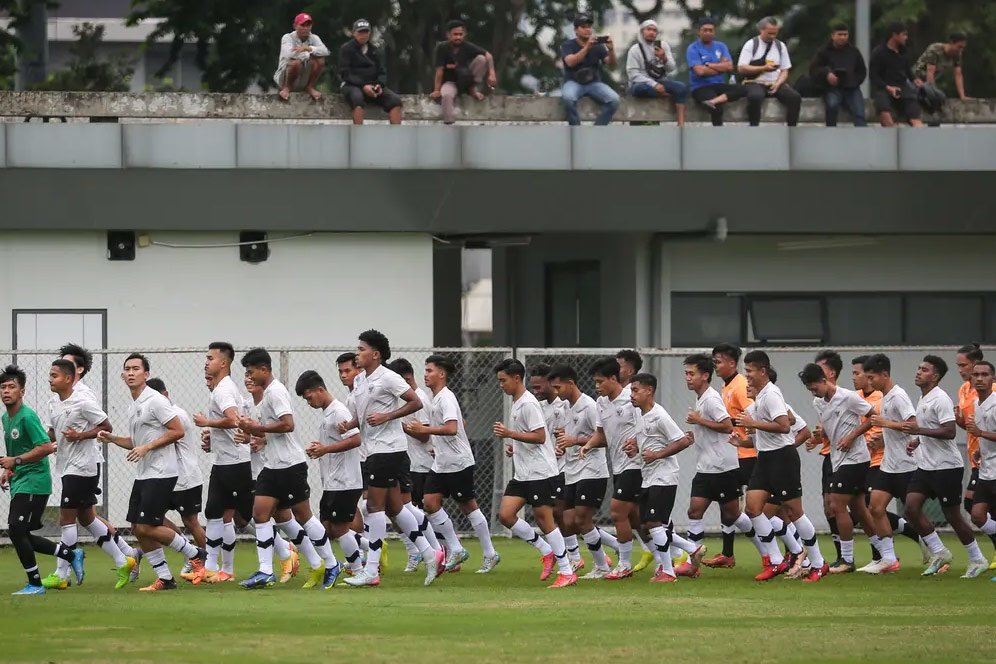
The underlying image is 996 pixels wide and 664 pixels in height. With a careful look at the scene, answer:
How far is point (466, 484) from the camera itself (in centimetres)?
1653

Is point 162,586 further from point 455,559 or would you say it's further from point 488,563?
point 488,563

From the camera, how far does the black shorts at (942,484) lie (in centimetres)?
1634

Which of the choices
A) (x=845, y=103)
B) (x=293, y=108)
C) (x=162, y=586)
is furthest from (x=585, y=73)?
(x=162, y=586)

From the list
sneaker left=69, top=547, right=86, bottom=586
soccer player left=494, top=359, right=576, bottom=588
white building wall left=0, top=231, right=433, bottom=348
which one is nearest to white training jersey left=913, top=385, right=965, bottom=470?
soccer player left=494, top=359, right=576, bottom=588

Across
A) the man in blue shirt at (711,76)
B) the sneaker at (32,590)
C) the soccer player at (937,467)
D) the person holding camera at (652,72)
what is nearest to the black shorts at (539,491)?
the soccer player at (937,467)

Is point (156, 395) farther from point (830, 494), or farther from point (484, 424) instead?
point (484, 424)

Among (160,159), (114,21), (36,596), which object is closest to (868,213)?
(160,159)

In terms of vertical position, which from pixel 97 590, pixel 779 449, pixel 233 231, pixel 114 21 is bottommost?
pixel 97 590

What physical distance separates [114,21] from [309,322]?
42716 millimetres

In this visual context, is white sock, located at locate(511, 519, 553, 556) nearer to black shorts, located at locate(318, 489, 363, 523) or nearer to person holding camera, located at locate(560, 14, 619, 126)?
black shorts, located at locate(318, 489, 363, 523)

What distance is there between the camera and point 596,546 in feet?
53.8

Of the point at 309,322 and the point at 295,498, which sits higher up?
the point at 309,322

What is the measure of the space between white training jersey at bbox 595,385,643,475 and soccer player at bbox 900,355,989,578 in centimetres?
248

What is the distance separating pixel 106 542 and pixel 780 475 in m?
5.71
